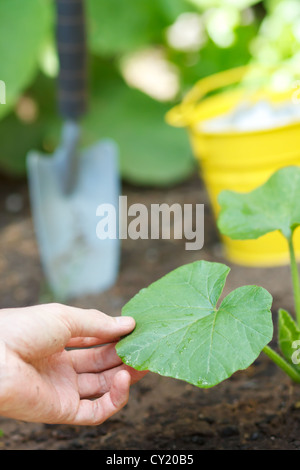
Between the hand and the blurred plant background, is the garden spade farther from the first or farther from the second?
the hand

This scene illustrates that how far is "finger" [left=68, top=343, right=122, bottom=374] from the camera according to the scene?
100 centimetres

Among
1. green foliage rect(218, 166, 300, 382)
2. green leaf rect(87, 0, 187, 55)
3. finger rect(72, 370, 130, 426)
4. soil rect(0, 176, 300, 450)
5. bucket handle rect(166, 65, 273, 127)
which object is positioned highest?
green leaf rect(87, 0, 187, 55)

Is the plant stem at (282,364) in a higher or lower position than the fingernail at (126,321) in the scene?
lower

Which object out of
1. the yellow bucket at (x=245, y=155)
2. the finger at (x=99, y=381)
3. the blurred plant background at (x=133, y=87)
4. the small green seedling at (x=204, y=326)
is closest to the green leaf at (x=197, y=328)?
the small green seedling at (x=204, y=326)

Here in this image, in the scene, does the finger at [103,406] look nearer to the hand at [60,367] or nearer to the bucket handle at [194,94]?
the hand at [60,367]

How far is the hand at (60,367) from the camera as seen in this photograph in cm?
81

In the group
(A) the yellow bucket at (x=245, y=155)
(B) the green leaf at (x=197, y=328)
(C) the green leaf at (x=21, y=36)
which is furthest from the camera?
(C) the green leaf at (x=21, y=36)

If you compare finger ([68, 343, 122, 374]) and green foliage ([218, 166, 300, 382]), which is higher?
green foliage ([218, 166, 300, 382])

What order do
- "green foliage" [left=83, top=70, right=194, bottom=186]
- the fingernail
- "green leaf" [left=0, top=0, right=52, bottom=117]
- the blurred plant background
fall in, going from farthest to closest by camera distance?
"green foliage" [left=83, top=70, right=194, bottom=186]
the blurred plant background
"green leaf" [left=0, top=0, right=52, bottom=117]
the fingernail

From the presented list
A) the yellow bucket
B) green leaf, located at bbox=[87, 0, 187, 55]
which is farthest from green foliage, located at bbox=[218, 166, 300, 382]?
green leaf, located at bbox=[87, 0, 187, 55]

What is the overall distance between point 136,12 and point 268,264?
1.24 metres

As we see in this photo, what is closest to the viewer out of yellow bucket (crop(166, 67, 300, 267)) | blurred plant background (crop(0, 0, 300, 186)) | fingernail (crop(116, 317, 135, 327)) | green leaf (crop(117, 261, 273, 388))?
green leaf (crop(117, 261, 273, 388))

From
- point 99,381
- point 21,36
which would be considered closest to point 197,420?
point 99,381
